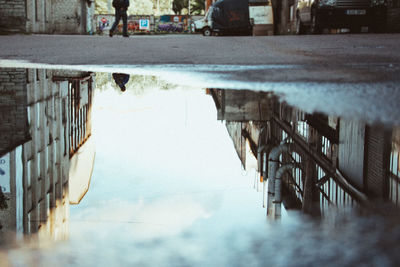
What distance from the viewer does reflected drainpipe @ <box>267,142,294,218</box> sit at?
1566 mm

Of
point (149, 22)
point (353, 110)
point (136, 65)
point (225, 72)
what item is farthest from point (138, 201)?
point (149, 22)

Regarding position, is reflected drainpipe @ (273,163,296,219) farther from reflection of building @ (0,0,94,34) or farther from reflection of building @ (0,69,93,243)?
reflection of building @ (0,0,94,34)

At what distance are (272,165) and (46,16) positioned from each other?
2768 cm

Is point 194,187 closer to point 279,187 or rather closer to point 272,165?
point 279,187

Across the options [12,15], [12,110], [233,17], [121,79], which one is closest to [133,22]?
[233,17]

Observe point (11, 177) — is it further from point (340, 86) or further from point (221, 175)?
point (340, 86)

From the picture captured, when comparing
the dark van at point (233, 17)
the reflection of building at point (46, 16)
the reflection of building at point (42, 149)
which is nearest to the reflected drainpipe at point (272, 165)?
the reflection of building at point (42, 149)

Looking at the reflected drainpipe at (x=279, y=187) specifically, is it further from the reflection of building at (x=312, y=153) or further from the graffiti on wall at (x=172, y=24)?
the graffiti on wall at (x=172, y=24)

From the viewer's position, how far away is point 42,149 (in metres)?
2.07

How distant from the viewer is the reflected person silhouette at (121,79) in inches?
198

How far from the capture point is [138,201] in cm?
162

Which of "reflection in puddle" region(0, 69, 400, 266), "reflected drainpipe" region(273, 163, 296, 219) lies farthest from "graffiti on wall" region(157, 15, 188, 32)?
"reflected drainpipe" region(273, 163, 296, 219)

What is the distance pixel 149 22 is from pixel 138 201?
60982mm

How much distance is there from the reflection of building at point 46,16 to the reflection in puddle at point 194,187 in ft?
60.4
